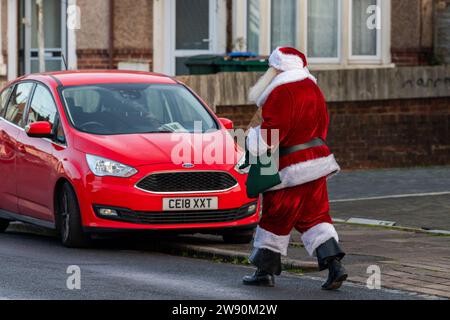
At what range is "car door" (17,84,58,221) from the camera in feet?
46.0

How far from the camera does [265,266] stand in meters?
10.9

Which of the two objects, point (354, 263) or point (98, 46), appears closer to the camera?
point (354, 263)

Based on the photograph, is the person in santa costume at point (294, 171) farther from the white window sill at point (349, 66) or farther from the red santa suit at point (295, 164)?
the white window sill at point (349, 66)

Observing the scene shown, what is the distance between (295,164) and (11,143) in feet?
16.4

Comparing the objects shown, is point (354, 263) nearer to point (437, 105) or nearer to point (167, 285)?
point (167, 285)

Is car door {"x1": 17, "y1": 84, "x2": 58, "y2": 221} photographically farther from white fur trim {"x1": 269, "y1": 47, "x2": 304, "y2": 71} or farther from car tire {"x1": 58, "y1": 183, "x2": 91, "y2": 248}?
white fur trim {"x1": 269, "y1": 47, "x2": 304, "y2": 71}

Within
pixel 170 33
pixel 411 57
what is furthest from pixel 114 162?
pixel 411 57

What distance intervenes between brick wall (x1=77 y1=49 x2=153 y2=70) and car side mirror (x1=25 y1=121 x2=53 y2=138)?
11.3 m

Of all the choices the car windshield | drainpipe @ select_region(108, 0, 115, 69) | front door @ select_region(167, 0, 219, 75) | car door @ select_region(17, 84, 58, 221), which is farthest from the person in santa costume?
front door @ select_region(167, 0, 219, 75)

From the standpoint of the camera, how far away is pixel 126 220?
13.3 metres

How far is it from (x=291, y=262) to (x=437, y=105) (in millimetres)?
11931

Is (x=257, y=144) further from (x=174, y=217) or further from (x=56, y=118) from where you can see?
(x=56, y=118)

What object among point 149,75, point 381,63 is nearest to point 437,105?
point 381,63
